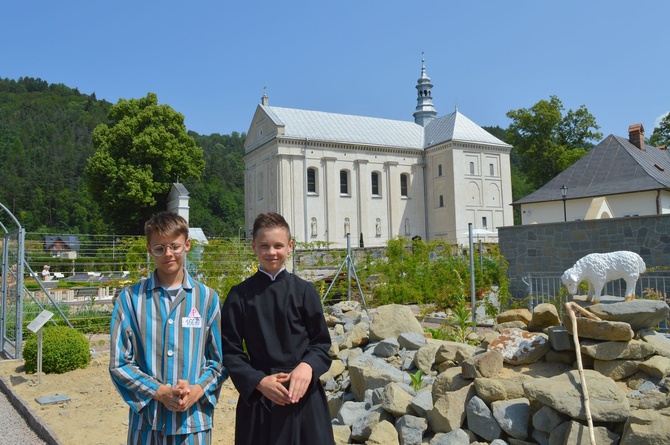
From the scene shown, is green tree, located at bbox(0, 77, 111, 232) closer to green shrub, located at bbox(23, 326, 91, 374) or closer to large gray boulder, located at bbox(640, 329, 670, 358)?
green shrub, located at bbox(23, 326, 91, 374)

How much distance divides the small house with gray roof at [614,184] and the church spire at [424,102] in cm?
2135

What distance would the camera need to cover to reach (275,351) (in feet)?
8.52

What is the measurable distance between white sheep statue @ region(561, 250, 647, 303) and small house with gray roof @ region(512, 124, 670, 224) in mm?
22009

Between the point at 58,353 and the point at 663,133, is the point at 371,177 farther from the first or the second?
the point at 58,353

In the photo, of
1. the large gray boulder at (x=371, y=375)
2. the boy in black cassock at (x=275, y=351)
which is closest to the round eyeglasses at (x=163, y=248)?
the boy in black cassock at (x=275, y=351)

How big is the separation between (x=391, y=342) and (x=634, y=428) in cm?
363

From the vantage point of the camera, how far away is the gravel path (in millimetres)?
5453

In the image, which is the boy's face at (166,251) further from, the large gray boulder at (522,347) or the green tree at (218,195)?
the green tree at (218,195)

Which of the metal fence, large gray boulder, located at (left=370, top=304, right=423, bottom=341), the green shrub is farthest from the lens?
the metal fence

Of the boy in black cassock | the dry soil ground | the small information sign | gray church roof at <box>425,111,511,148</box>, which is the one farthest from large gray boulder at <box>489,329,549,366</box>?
gray church roof at <box>425,111,511,148</box>

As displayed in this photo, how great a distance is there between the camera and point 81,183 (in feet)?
228

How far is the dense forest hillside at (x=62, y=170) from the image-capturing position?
66812 millimetres

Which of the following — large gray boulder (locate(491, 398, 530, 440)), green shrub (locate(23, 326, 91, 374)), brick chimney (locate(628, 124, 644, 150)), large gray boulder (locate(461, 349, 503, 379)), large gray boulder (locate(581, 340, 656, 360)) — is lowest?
green shrub (locate(23, 326, 91, 374))

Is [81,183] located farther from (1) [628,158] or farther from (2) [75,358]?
(2) [75,358]
